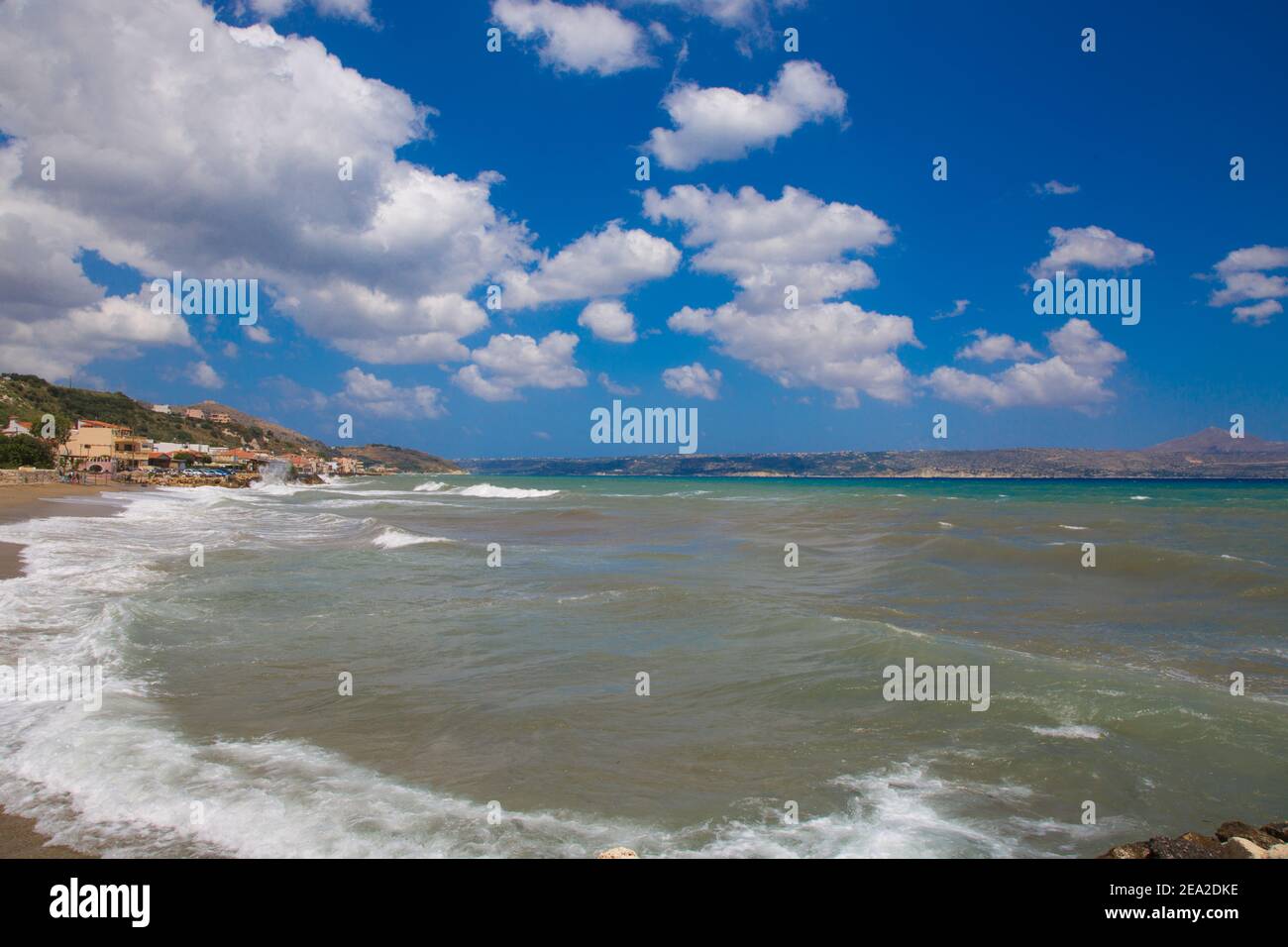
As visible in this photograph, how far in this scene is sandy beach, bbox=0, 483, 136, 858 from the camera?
508 cm

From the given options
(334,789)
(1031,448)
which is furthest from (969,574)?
(1031,448)

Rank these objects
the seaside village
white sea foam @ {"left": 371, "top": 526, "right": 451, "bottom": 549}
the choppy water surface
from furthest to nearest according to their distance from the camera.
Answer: the seaside village < white sea foam @ {"left": 371, "top": 526, "right": 451, "bottom": 549} < the choppy water surface

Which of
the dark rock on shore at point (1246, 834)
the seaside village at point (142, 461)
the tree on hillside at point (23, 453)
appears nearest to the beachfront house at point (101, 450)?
the seaside village at point (142, 461)

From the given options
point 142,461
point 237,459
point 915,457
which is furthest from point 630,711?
A: point 915,457

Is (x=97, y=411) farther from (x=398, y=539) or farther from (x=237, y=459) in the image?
(x=398, y=539)

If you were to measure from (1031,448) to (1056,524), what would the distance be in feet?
554

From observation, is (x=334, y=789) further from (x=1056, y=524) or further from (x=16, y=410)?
(x=16, y=410)

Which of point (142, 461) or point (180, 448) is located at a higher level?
point (180, 448)

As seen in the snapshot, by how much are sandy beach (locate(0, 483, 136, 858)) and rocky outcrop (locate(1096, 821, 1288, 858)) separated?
7.24 meters

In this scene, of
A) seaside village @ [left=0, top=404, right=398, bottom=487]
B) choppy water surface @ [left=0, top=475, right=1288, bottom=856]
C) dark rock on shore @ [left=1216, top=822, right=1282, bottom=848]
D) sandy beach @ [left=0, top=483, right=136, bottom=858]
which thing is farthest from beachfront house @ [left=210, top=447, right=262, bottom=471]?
dark rock on shore @ [left=1216, top=822, right=1282, bottom=848]

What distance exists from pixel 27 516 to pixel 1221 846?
127 ft

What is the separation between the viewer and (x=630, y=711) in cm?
848

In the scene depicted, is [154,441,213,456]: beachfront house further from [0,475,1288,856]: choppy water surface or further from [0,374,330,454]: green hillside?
[0,475,1288,856]: choppy water surface
